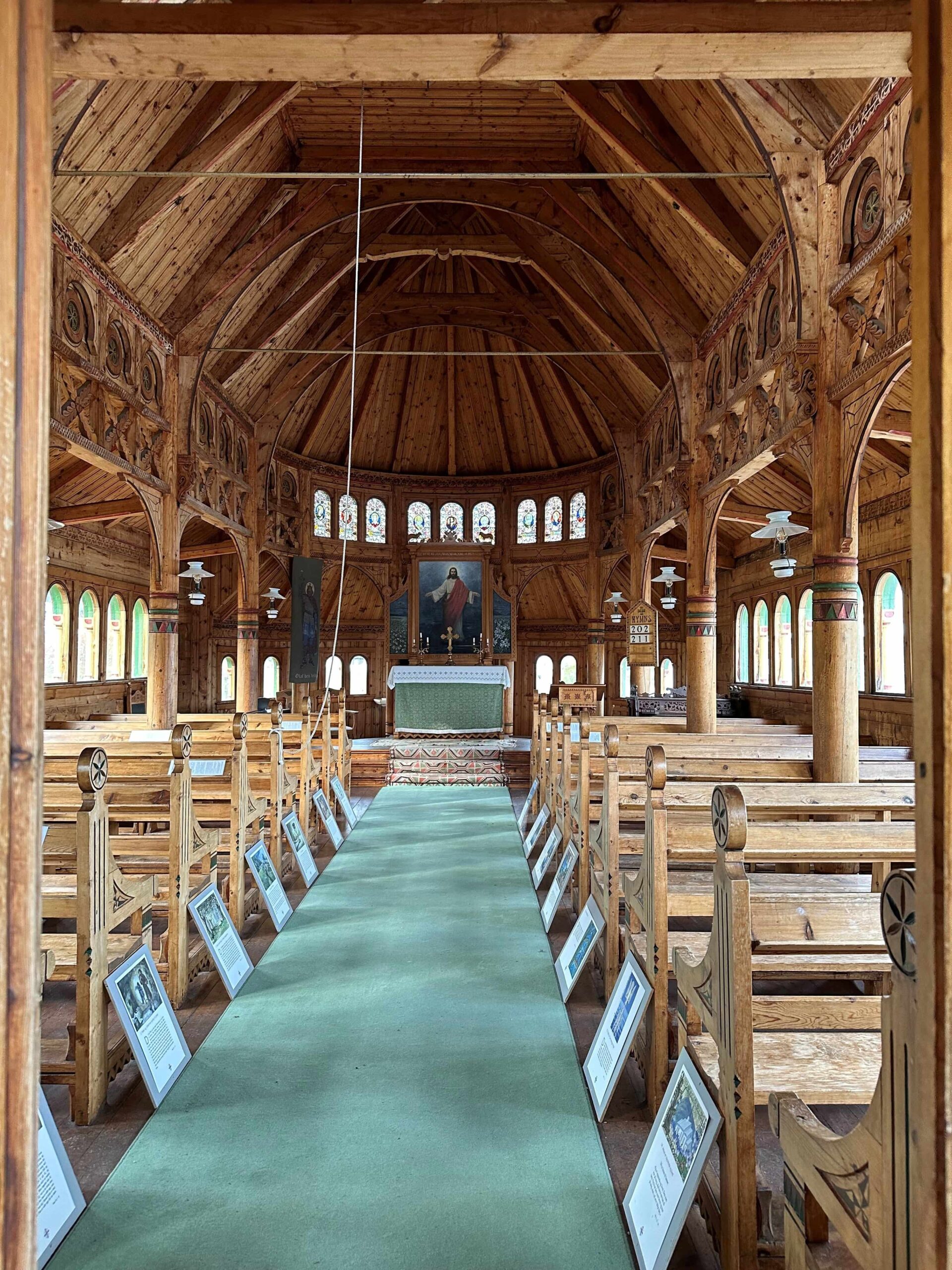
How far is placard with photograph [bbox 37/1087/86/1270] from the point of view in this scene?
9.09ft

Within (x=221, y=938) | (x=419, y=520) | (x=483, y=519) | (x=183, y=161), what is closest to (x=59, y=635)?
(x=419, y=520)

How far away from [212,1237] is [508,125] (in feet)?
41.2

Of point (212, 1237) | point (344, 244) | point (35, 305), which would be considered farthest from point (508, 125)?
point (212, 1237)

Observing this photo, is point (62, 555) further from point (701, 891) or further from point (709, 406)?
point (701, 891)

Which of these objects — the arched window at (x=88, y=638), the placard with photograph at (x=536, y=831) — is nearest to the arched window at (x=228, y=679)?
the arched window at (x=88, y=638)

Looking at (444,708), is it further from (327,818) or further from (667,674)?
(667,674)

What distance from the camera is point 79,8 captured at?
276 centimetres

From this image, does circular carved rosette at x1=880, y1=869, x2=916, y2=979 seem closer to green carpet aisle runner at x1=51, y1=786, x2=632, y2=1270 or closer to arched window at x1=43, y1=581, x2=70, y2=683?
green carpet aisle runner at x1=51, y1=786, x2=632, y2=1270

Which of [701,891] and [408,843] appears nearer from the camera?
[701,891]

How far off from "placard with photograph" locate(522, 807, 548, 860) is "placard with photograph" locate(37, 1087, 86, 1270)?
6148 mm

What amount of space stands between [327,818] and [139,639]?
10582mm

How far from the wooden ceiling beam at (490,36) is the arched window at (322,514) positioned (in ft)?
53.7

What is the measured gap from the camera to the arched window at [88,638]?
15398 millimetres

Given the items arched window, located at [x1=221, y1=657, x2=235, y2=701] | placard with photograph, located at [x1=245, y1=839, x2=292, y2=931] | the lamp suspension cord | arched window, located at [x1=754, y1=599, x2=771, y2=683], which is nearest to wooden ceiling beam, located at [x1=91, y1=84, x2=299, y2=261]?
the lamp suspension cord
